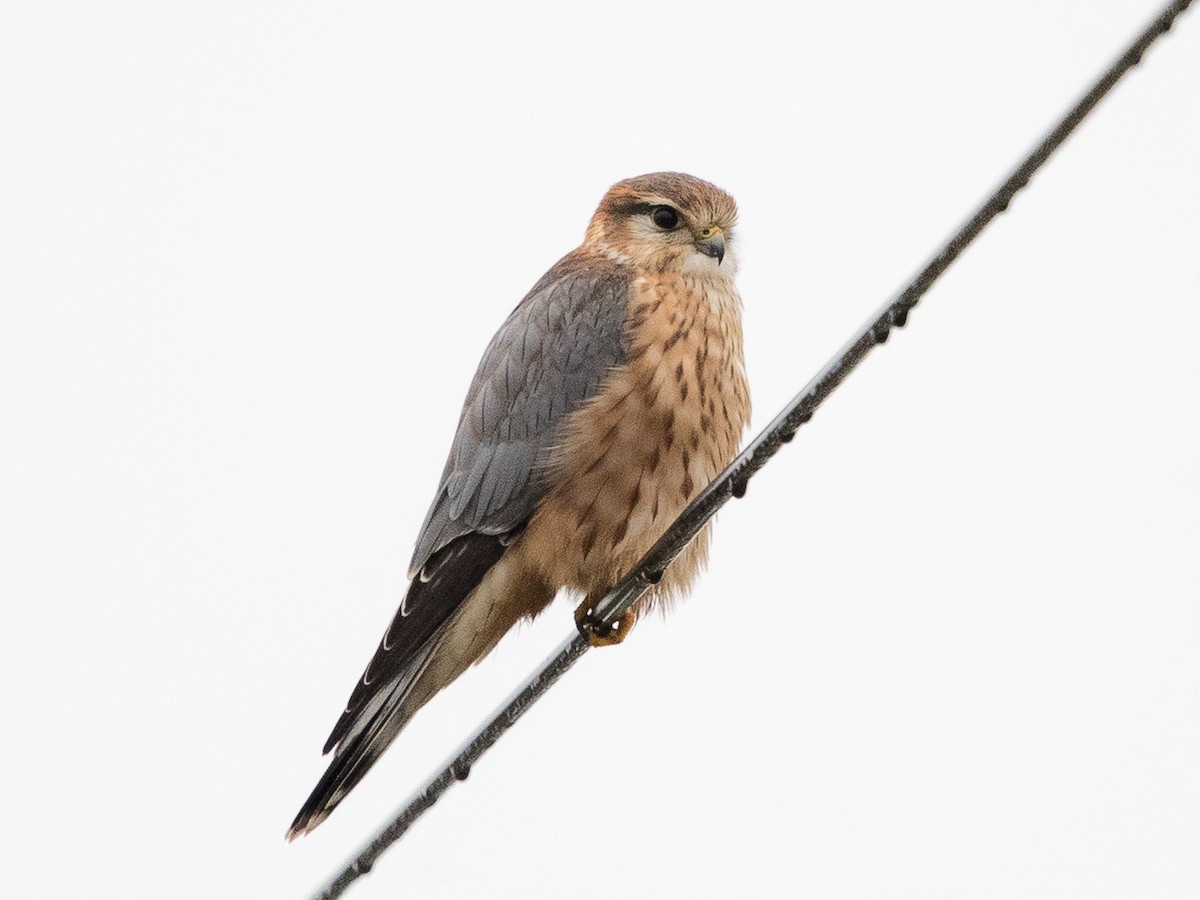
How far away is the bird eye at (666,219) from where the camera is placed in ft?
13.0

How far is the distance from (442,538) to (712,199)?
1.19 m

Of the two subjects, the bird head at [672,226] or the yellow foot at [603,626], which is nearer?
the yellow foot at [603,626]

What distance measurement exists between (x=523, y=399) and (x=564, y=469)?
0.89 feet

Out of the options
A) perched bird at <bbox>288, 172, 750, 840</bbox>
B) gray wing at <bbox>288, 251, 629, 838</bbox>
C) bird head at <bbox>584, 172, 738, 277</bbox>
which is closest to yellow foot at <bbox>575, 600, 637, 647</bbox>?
perched bird at <bbox>288, 172, 750, 840</bbox>

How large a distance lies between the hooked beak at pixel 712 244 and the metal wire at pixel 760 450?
3.51 feet

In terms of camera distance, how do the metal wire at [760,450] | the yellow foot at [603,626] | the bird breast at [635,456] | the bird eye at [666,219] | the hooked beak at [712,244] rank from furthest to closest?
the bird eye at [666,219]
the hooked beak at [712,244]
the bird breast at [635,456]
the yellow foot at [603,626]
the metal wire at [760,450]

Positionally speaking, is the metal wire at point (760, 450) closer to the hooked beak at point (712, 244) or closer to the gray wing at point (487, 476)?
the gray wing at point (487, 476)

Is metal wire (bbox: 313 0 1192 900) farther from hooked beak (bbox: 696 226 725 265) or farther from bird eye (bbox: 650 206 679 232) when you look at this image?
bird eye (bbox: 650 206 679 232)

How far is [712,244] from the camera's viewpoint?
3.87 meters

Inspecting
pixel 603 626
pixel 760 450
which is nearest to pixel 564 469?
pixel 603 626

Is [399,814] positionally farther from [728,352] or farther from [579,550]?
[728,352]

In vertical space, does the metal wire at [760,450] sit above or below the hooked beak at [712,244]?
below

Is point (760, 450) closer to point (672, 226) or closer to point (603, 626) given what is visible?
point (603, 626)

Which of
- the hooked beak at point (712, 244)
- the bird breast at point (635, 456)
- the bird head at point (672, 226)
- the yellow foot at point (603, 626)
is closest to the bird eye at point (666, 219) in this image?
the bird head at point (672, 226)
